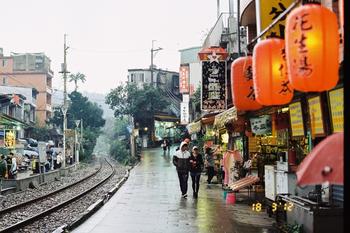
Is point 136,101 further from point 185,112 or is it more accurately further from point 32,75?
point 32,75

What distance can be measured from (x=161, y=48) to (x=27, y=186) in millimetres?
53104

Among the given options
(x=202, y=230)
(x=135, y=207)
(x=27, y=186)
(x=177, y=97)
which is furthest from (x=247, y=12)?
(x=177, y=97)

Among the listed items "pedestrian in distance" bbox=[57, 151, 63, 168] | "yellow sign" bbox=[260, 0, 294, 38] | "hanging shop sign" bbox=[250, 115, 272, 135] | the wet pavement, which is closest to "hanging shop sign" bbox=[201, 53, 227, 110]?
the wet pavement

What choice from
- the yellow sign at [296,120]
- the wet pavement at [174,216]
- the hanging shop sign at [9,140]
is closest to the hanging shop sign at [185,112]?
the hanging shop sign at [9,140]

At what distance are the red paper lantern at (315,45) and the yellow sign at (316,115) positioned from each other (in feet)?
8.83

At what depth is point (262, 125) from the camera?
16438 mm

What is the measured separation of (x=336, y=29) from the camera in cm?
650

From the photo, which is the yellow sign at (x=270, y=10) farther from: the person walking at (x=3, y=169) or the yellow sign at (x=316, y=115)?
the person walking at (x=3, y=169)

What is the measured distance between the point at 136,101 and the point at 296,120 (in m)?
57.0

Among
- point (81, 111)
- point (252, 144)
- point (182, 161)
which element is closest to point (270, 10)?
point (182, 161)

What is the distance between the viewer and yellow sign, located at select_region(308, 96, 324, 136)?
9.18m

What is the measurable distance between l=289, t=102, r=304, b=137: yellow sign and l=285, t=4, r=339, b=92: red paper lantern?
436 centimetres

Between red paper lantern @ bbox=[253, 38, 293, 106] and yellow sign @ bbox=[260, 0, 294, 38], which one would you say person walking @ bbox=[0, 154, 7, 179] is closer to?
yellow sign @ bbox=[260, 0, 294, 38]
